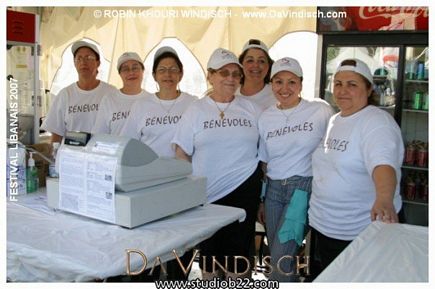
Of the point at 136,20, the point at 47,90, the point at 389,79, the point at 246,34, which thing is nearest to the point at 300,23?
the point at 246,34

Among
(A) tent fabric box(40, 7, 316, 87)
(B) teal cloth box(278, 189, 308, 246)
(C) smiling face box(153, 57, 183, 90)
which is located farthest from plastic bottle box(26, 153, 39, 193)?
(A) tent fabric box(40, 7, 316, 87)

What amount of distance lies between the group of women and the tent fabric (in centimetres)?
164

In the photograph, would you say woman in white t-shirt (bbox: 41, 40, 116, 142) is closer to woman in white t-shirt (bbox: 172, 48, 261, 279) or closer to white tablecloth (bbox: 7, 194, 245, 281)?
woman in white t-shirt (bbox: 172, 48, 261, 279)

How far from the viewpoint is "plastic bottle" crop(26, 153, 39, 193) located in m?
1.94

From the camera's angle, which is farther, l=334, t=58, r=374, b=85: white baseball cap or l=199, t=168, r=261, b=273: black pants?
l=199, t=168, r=261, b=273: black pants

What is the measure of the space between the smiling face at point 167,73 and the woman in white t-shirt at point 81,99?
488 millimetres

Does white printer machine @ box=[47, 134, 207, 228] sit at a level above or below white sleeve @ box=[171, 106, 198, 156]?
below

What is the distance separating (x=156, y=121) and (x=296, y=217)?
87cm

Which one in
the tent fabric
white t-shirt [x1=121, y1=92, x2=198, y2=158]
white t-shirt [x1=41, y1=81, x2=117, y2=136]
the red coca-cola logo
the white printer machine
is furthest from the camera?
the tent fabric

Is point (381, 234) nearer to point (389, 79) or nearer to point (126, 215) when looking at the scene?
point (126, 215)

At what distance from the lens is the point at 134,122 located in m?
2.40

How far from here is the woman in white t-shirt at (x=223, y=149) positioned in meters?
2.12

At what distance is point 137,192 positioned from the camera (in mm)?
1531

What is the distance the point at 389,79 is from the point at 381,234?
2.51 metres
